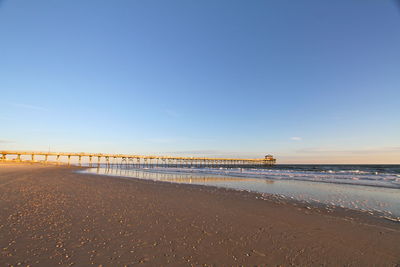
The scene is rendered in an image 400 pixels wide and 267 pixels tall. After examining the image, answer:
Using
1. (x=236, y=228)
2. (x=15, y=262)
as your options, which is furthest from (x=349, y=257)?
(x=15, y=262)

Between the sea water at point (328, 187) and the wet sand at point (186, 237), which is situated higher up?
the wet sand at point (186, 237)

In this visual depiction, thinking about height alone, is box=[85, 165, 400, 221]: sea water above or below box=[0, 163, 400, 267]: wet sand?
below

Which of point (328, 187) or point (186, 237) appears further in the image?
point (328, 187)

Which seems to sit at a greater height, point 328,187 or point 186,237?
point 186,237

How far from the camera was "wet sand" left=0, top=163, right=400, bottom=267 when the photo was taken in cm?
357

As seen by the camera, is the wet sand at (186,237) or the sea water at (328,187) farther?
the sea water at (328,187)

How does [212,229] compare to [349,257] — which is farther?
[212,229]

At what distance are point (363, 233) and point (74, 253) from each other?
714 cm

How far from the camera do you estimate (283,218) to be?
6.59m

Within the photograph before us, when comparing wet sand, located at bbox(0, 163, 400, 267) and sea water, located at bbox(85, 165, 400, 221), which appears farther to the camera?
sea water, located at bbox(85, 165, 400, 221)

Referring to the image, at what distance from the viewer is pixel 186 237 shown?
4.62m

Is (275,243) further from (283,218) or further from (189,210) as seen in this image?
(189,210)

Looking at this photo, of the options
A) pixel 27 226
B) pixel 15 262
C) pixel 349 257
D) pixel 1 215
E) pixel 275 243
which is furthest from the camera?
pixel 1 215

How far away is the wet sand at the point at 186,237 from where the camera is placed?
3.57m
